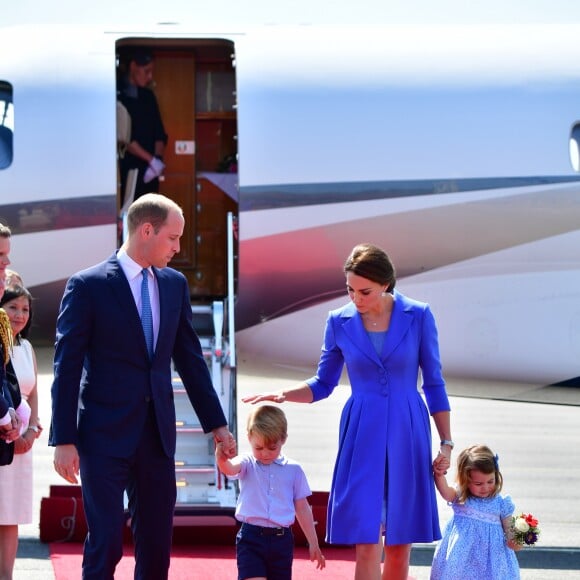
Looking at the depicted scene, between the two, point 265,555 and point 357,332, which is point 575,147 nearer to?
point 357,332

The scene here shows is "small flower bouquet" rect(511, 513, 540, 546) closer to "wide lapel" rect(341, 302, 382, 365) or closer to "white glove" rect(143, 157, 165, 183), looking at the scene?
"wide lapel" rect(341, 302, 382, 365)

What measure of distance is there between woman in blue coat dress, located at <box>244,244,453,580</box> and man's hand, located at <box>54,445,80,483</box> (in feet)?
3.02

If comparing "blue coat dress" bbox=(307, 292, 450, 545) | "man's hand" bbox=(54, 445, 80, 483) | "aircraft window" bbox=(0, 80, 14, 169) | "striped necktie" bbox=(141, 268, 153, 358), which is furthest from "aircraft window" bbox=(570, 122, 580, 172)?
"man's hand" bbox=(54, 445, 80, 483)

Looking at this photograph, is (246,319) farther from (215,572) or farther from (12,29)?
(12,29)

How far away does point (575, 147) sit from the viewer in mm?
8242

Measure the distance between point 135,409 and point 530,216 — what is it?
444 cm

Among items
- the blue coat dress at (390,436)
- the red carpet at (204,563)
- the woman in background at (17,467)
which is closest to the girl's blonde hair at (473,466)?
the blue coat dress at (390,436)

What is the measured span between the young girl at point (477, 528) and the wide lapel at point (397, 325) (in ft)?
2.36

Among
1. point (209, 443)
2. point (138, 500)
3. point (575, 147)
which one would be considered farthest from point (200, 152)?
point (138, 500)

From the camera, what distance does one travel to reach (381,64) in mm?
8164

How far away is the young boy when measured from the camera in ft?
16.3

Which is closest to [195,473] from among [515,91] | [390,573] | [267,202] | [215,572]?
[215,572]

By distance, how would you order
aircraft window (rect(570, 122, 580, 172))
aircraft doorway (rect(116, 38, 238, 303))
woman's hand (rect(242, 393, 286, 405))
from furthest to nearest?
aircraft doorway (rect(116, 38, 238, 303))
aircraft window (rect(570, 122, 580, 172))
woman's hand (rect(242, 393, 286, 405))

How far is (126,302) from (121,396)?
1.20 feet
